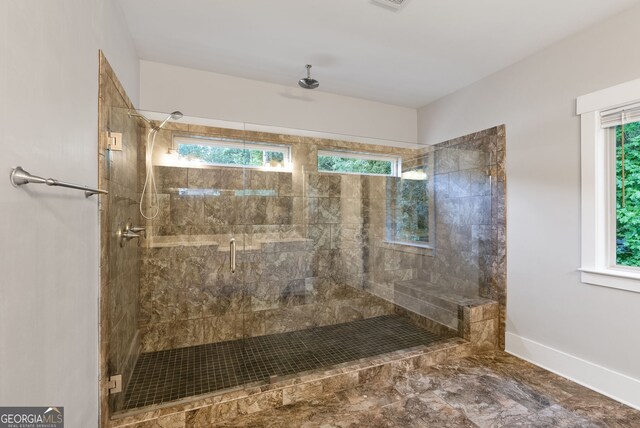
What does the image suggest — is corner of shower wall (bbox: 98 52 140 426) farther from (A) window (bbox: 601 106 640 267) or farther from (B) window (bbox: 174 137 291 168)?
(A) window (bbox: 601 106 640 267)

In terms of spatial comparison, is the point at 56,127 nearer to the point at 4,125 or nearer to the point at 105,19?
the point at 4,125

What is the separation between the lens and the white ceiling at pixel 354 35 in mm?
1940

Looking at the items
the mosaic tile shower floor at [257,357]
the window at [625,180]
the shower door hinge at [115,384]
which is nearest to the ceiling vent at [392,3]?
the window at [625,180]

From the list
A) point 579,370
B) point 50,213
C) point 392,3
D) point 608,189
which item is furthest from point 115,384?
point 608,189

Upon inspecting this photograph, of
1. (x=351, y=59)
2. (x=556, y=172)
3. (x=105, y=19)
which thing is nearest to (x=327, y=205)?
(x=351, y=59)

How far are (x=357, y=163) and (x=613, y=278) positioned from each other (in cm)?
227

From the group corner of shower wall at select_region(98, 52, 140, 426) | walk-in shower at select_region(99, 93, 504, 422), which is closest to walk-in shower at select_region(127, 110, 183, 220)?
walk-in shower at select_region(99, 93, 504, 422)

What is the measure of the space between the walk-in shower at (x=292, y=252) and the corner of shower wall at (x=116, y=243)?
1.5 inches

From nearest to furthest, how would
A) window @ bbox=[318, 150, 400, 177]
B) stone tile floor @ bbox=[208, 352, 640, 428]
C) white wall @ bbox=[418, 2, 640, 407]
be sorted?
stone tile floor @ bbox=[208, 352, 640, 428], white wall @ bbox=[418, 2, 640, 407], window @ bbox=[318, 150, 400, 177]

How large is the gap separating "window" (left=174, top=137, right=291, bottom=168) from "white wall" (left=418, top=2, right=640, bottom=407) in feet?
7.51

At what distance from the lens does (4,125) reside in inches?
29.8

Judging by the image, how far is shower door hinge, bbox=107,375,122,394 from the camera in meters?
1.63

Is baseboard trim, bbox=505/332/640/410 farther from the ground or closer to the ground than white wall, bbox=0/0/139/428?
closer to the ground

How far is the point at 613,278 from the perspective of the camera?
1982 millimetres
